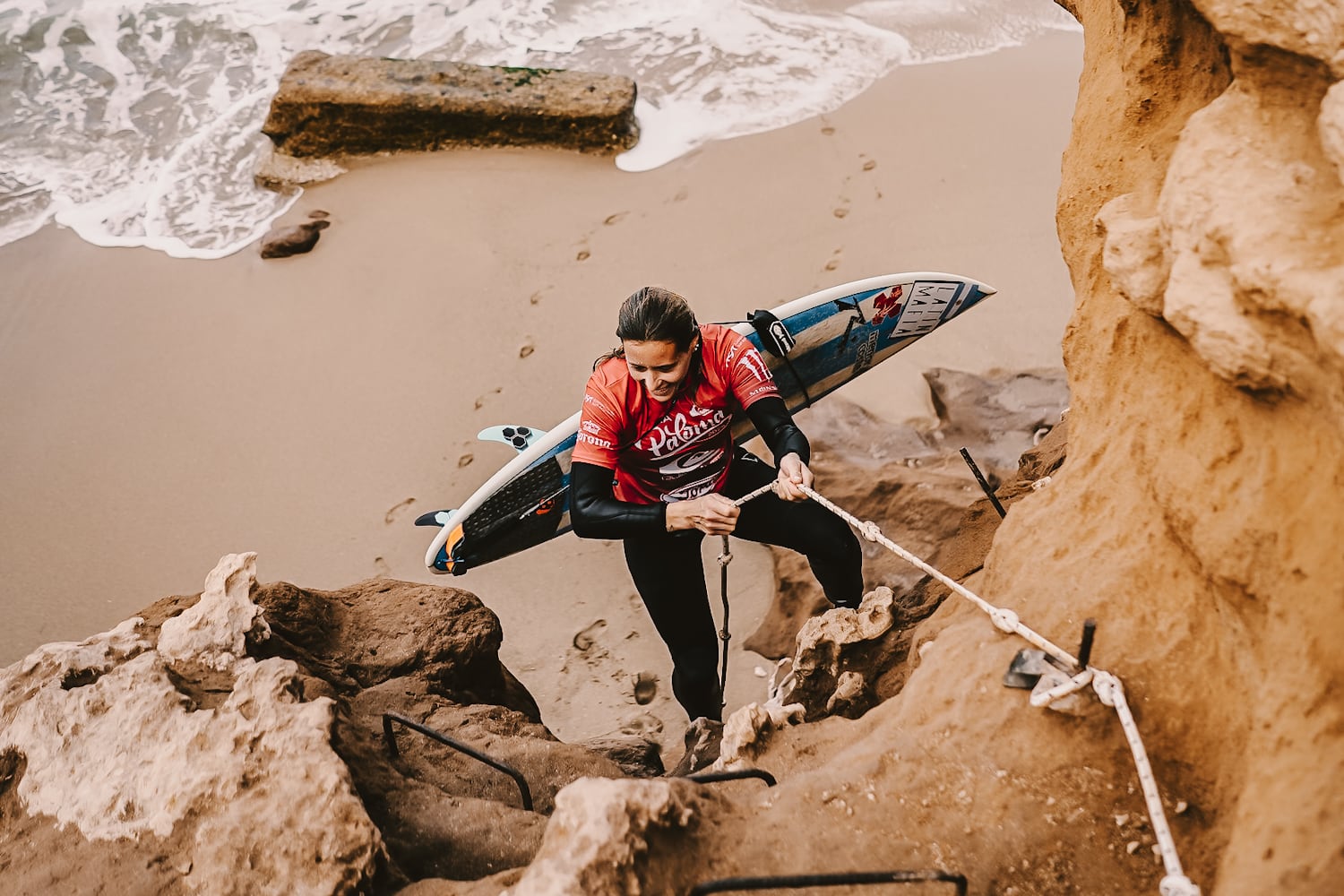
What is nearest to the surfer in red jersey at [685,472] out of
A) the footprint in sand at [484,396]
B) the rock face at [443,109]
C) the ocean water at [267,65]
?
the footprint in sand at [484,396]

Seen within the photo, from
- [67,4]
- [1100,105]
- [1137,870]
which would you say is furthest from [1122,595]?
[67,4]

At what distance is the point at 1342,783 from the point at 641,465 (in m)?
2.13

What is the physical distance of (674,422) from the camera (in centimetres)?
310

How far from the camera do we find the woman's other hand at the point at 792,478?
114 inches

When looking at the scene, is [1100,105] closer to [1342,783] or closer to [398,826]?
[1342,783]

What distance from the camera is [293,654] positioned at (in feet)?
9.00

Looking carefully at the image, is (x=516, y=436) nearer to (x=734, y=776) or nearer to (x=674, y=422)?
(x=674, y=422)

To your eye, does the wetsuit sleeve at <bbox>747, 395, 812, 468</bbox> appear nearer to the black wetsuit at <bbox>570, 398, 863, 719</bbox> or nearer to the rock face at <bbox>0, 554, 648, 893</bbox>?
the black wetsuit at <bbox>570, 398, 863, 719</bbox>

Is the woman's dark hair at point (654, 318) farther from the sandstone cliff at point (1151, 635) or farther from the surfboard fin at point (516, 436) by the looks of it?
the surfboard fin at point (516, 436)

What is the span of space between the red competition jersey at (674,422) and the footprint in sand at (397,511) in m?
1.90

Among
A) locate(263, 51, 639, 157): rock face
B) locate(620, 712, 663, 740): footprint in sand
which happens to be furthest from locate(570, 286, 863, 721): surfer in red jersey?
locate(263, 51, 639, 157): rock face

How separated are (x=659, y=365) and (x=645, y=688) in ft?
5.82

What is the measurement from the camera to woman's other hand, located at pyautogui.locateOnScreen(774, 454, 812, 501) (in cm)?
290

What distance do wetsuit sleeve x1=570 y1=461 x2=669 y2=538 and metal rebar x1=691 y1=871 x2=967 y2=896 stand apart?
1407mm
